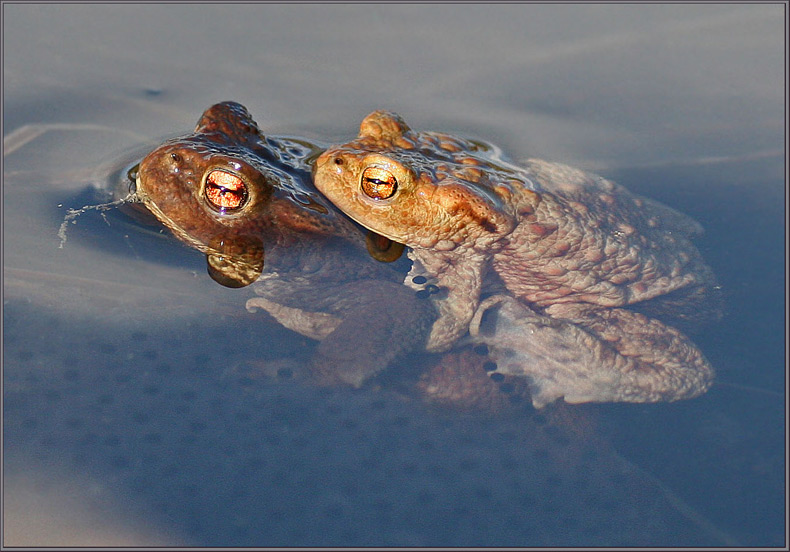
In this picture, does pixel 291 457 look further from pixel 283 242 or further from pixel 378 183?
pixel 378 183

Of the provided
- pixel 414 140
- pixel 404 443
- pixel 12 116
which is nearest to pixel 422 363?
pixel 404 443

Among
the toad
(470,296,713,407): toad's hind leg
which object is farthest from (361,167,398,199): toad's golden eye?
(470,296,713,407): toad's hind leg

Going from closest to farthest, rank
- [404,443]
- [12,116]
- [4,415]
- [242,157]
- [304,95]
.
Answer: [4,415] < [404,443] < [242,157] < [12,116] < [304,95]

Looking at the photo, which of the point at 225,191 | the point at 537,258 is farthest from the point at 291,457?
the point at 537,258

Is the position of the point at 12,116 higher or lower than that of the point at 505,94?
lower

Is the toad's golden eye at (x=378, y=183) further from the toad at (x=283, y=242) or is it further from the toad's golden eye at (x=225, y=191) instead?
the toad's golden eye at (x=225, y=191)

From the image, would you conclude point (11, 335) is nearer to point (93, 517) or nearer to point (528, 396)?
point (93, 517)

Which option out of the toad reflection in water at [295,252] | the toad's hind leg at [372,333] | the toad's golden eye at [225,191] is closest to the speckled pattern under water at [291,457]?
the toad's hind leg at [372,333]

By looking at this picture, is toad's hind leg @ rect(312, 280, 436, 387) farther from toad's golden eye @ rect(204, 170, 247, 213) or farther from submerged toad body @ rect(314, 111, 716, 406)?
toad's golden eye @ rect(204, 170, 247, 213)
